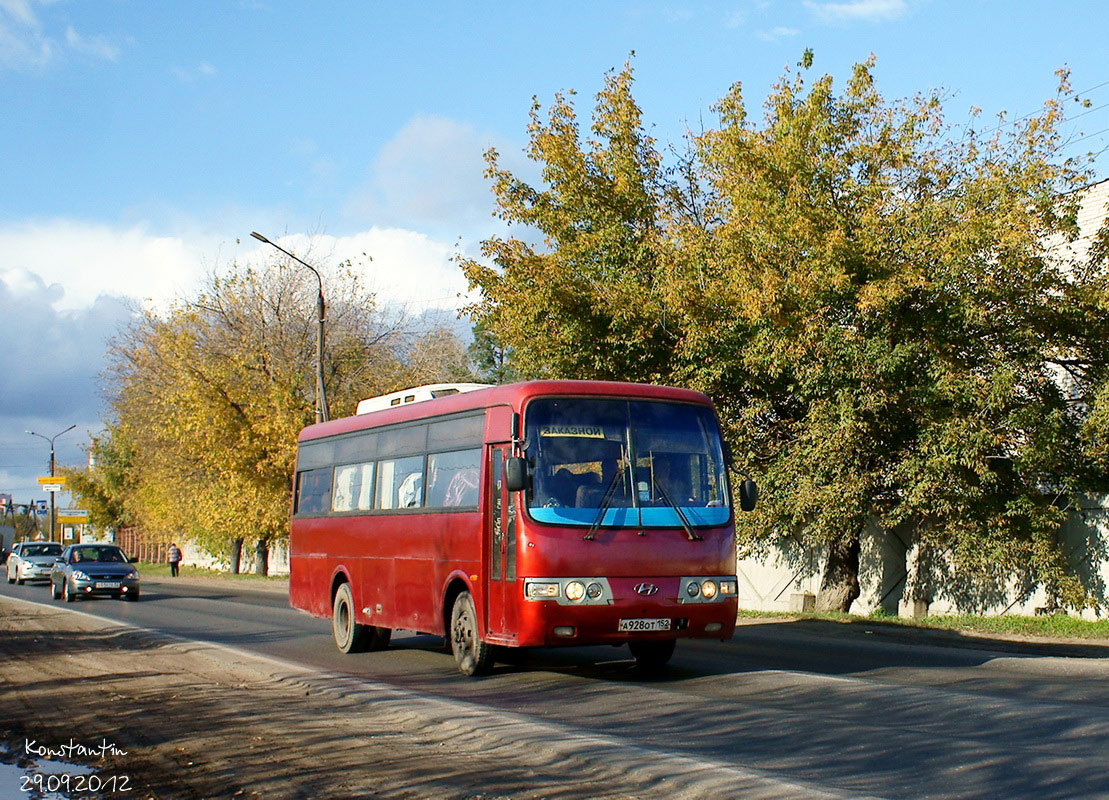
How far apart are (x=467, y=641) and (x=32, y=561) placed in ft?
127

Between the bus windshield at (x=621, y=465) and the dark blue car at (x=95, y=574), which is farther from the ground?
the bus windshield at (x=621, y=465)

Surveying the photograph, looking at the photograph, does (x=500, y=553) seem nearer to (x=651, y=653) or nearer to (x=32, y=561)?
(x=651, y=653)

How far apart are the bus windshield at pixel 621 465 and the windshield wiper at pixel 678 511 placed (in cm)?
1

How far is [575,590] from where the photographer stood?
40.8 feet

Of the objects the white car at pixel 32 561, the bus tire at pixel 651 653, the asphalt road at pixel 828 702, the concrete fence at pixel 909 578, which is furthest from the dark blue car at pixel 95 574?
the bus tire at pixel 651 653

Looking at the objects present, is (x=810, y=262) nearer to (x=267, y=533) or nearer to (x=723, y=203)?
(x=723, y=203)

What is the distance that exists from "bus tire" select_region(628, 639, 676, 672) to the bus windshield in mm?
1790

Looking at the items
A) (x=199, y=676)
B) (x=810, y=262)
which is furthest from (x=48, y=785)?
(x=810, y=262)

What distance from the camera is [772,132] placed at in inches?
938

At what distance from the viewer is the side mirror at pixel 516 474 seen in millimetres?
12159

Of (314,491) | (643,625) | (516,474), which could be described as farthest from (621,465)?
(314,491)

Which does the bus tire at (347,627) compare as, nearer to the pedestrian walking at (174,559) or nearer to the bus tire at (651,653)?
the bus tire at (651,653)

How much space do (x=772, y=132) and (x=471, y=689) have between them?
1449 cm

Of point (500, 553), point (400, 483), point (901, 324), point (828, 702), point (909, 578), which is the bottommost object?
point (828, 702)
